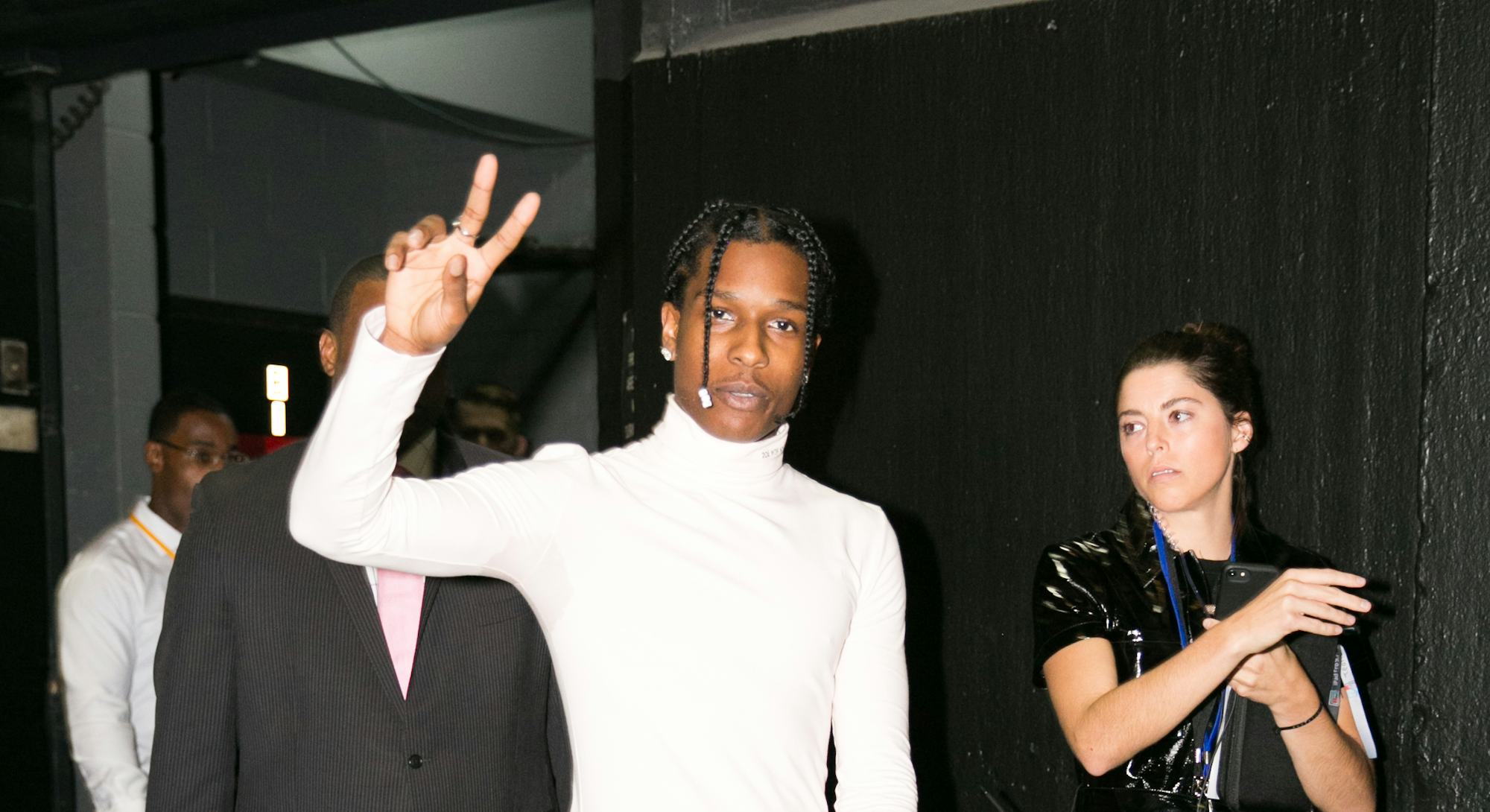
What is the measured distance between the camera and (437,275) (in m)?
1.32

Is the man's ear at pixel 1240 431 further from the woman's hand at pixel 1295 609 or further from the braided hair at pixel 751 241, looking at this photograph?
the braided hair at pixel 751 241

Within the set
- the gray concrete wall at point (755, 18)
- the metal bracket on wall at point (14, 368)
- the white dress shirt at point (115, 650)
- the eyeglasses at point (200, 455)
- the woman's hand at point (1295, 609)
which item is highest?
the gray concrete wall at point (755, 18)

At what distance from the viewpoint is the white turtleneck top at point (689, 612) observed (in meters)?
1.55

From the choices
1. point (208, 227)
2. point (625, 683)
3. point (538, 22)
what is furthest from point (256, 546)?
point (538, 22)

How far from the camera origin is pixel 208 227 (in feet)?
20.5

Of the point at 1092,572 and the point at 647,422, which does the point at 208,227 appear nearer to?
the point at 647,422

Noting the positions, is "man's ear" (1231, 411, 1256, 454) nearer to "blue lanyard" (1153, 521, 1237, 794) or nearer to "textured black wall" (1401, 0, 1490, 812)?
"blue lanyard" (1153, 521, 1237, 794)

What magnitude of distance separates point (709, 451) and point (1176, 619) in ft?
2.50

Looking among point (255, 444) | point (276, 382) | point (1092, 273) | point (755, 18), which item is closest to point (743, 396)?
point (1092, 273)

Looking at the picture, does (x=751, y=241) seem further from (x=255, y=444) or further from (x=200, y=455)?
(x=255, y=444)

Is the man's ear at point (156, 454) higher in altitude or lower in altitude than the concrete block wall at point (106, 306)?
lower

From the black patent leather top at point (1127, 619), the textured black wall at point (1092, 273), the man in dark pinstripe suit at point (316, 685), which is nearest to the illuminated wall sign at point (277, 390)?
the textured black wall at point (1092, 273)

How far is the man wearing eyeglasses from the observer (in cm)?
298

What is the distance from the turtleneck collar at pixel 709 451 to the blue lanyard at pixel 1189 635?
0.64 meters
